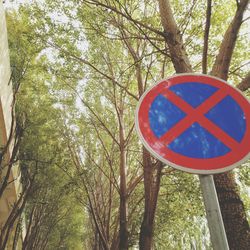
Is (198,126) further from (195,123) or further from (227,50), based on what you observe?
(227,50)

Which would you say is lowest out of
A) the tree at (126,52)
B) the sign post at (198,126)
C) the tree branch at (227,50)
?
the sign post at (198,126)

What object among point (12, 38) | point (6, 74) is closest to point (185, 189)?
point (6, 74)

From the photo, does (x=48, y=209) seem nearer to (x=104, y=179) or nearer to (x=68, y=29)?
(x=104, y=179)

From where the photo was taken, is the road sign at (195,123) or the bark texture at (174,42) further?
the bark texture at (174,42)

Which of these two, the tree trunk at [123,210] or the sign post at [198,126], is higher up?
the tree trunk at [123,210]

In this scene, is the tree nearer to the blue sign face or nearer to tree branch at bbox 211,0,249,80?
tree branch at bbox 211,0,249,80

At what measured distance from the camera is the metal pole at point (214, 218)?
127 centimetres

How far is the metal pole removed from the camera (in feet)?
4.17

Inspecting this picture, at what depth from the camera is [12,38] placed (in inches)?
329

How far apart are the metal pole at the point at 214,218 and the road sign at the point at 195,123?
0.07 metres

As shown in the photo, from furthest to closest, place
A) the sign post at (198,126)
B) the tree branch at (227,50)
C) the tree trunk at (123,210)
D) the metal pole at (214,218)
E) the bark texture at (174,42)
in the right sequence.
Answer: the tree trunk at (123,210), the bark texture at (174,42), the tree branch at (227,50), the sign post at (198,126), the metal pole at (214,218)

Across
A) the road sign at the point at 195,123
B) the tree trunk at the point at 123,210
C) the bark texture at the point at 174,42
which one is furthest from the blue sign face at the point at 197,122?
the tree trunk at the point at 123,210

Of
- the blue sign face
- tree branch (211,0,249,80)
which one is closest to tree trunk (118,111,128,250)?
tree branch (211,0,249,80)

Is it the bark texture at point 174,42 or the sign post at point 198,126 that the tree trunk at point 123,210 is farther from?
the sign post at point 198,126
